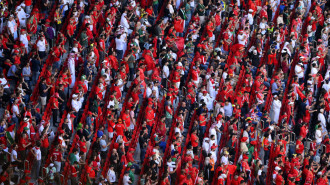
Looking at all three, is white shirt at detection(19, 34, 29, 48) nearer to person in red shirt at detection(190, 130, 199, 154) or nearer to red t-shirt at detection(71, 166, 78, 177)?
red t-shirt at detection(71, 166, 78, 177)

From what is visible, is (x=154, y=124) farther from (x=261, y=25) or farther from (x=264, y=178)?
(x=261, y=25)

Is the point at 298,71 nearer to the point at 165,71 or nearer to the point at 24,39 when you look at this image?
the point at 165,71

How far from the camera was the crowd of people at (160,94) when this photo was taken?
20.8 m

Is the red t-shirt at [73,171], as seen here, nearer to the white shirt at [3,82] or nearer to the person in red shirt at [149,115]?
the person in red shirt at [149,115]

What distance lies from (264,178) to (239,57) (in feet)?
15.6

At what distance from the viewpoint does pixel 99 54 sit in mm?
23469

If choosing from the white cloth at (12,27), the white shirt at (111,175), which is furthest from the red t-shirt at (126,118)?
the white cloth at (12,27)

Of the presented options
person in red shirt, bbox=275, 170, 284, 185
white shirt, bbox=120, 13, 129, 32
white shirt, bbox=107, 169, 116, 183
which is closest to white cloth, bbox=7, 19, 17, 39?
white shirt, bbox=120, 13, 129, 32

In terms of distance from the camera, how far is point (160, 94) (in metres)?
23.4

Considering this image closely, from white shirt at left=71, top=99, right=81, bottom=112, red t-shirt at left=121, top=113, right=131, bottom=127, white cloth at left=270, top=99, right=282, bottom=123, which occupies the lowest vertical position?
red t-shirt at left=121, top=113, right=131, bottom=127

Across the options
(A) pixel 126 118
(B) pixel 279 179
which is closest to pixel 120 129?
(A) pixel 126 118

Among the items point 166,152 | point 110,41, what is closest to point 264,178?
point 166,152

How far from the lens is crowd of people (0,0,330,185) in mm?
20766

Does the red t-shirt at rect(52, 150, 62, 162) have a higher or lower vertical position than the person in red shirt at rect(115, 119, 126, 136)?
lower
